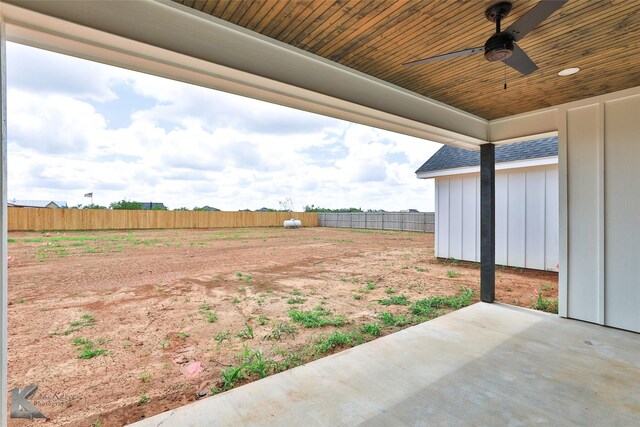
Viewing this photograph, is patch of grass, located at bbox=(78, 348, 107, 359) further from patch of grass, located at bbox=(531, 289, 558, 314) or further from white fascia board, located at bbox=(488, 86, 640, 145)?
white fascia board, located at bbox=(488, 86, 640, 145)

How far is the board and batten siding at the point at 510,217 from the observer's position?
5832mm

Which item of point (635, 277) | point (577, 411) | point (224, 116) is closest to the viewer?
point (577, 411)

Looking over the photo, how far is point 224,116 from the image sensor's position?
11.9 m

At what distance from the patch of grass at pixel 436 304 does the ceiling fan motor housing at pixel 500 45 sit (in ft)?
9.46

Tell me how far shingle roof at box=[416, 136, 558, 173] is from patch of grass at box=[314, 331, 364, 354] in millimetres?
5420

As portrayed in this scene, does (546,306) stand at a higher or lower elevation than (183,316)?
higher

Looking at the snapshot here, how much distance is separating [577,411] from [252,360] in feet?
7.50

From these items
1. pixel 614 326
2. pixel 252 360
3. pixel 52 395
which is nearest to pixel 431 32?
pixel 252 360

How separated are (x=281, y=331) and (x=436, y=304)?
2241 mm

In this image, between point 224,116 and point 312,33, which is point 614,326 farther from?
point 224,116

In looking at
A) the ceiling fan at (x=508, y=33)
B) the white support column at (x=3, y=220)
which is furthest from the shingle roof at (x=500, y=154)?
the white support column at (x=3, y=220)

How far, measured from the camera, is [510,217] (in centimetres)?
638

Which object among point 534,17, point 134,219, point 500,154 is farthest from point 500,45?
point 134,219

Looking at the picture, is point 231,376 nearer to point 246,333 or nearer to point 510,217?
point 246,333
